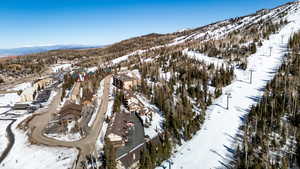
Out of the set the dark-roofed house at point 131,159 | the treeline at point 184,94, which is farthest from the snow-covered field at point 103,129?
the treeline at point 184,94

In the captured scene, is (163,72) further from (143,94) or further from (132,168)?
(132,168)

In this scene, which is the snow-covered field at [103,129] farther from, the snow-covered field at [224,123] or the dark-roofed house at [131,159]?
the snow-covered field at [224,123]

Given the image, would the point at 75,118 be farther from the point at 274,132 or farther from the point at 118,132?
the point at 274,132

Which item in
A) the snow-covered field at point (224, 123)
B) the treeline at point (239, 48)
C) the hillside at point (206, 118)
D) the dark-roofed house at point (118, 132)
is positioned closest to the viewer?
the hillside at point (206, 118)

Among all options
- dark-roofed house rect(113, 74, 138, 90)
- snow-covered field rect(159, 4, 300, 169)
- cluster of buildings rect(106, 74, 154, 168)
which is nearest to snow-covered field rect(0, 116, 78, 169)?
cluster of buildings rect(106, 74, 154, 168)

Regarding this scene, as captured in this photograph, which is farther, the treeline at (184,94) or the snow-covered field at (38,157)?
the treeline at (184,94)

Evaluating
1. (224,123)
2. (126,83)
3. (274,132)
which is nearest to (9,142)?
(126,83)
